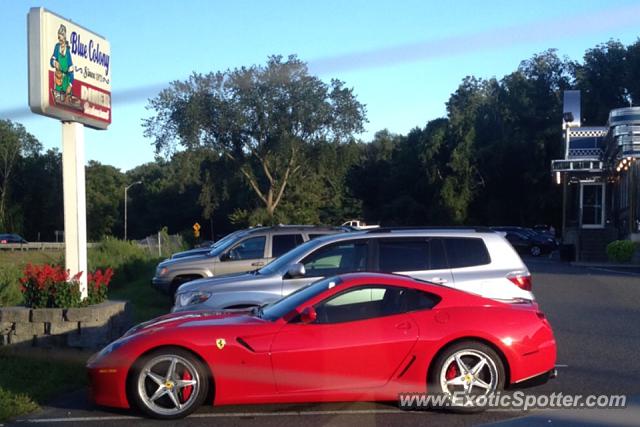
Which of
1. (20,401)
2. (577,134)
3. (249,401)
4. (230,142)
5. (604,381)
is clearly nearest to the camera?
(249,401)

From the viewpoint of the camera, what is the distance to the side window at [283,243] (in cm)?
1684

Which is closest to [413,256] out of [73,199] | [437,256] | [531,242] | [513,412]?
[437,256]

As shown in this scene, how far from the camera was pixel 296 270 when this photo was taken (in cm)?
1087

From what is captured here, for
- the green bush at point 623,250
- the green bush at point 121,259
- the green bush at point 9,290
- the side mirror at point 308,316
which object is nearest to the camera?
the side mirror at point 308,316

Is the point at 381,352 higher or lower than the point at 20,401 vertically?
higher

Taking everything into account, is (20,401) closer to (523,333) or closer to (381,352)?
(381,352)

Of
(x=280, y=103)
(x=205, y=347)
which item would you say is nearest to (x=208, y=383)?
(x=205, y=347)

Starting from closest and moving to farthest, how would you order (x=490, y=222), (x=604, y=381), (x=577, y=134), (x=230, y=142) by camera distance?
1. (x=604, y=381)
2. (x=577, y=134)
3. (x=230, y=142)
4. (x=490, y=222)

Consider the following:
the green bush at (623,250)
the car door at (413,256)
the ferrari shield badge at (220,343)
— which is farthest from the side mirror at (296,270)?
the green bush at (623,250)

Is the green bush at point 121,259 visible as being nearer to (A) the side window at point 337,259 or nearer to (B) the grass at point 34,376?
(B) the grass at point 34,376

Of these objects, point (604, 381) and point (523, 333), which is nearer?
point (523, 333)

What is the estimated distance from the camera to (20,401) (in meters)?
8.38

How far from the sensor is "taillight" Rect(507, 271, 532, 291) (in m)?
10.7

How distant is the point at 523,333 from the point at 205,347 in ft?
9.89
